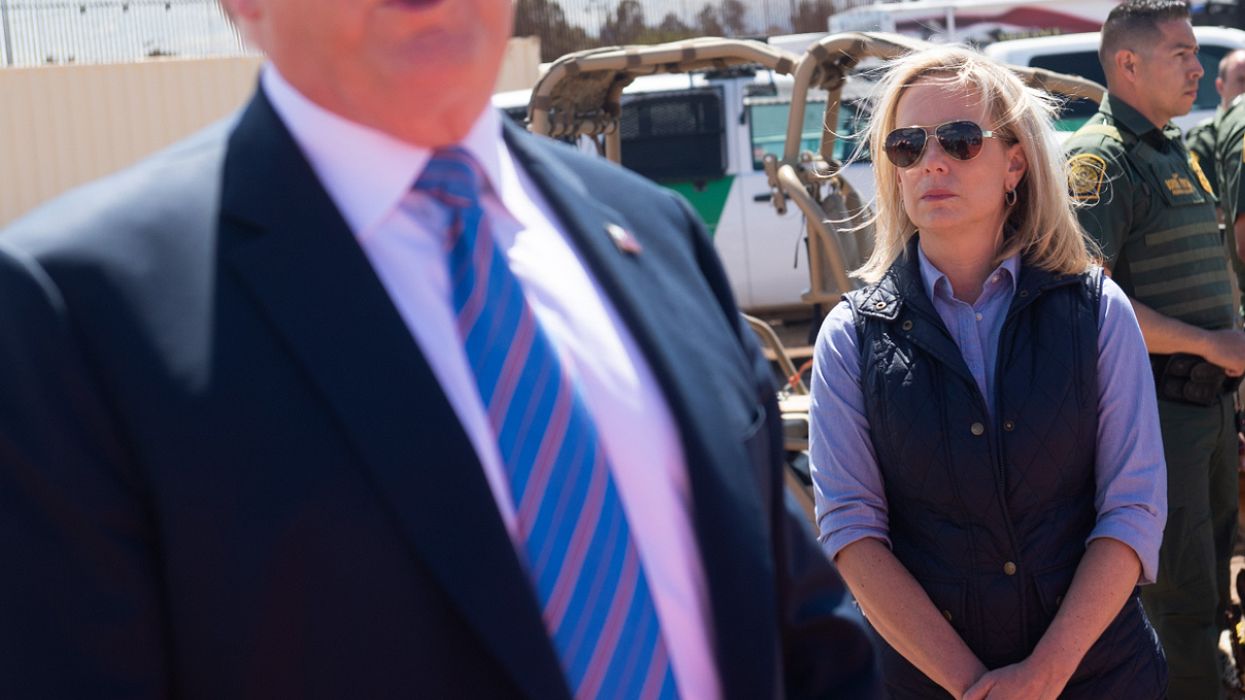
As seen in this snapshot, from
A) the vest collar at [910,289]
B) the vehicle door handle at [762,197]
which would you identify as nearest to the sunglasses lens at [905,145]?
the vest collar at [910,289]

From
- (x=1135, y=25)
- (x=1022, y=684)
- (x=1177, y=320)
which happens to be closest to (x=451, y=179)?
(x=1022, y=684)

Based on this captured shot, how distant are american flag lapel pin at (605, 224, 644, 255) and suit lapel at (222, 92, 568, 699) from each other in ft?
0.91

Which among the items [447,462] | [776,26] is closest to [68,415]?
[447,462]

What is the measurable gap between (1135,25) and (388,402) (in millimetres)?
3590

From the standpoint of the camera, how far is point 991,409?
233 centimetres

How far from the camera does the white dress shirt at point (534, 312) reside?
109 centimetres

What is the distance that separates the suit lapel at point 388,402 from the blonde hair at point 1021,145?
1.66 metres

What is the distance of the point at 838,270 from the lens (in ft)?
14.8

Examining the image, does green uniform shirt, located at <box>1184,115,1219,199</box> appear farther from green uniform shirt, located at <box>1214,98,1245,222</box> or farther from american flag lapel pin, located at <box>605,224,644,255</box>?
american flag lapel pin, located at <box>605,224,644,255</box>

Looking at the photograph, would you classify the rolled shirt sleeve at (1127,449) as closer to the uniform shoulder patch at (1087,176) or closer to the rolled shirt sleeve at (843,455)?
the rolled shirt sleeve at (843,455)

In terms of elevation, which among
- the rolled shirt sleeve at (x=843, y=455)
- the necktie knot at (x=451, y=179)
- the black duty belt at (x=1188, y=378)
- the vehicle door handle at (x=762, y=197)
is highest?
the necktie knot at (x=451, y=179)

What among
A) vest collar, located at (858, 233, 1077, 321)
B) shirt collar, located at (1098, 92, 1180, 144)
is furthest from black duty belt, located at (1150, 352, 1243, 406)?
vest collar, located at (858, 233, 1077, 321)

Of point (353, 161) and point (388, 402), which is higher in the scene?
point (353, 161)

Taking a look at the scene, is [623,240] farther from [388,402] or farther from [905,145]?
[905,145]
